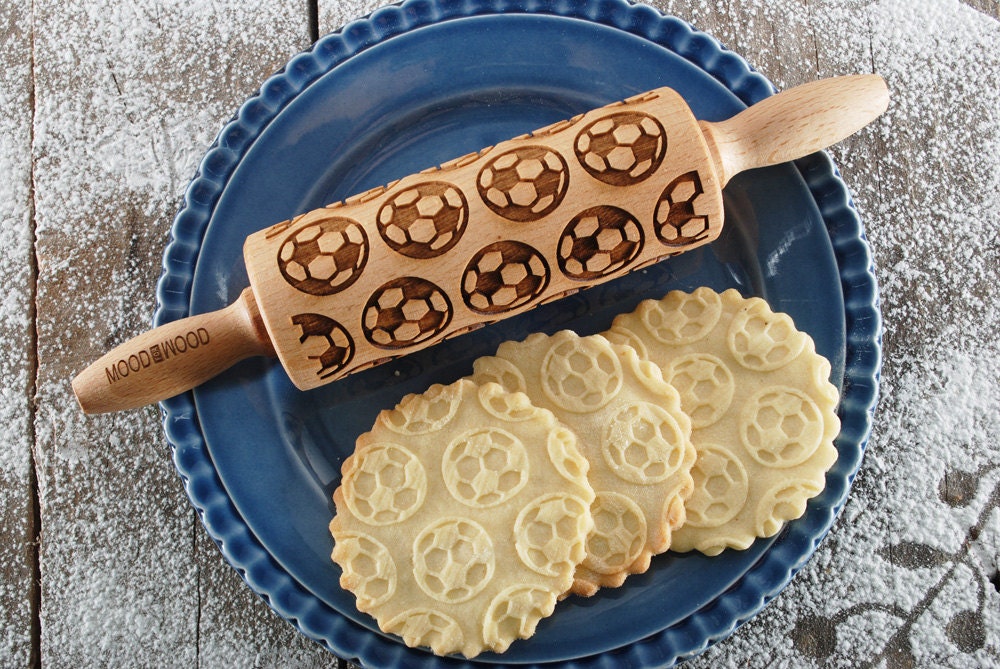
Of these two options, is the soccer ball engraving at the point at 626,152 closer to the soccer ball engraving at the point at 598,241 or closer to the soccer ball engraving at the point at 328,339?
the soccer ball engraving at the point at 598,241

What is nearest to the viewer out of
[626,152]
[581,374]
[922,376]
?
[626,152]

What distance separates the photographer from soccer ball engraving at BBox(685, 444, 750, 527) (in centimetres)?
85

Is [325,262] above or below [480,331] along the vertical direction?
above

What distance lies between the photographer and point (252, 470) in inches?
35.4

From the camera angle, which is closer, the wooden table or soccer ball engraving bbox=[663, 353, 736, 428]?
soccer ball engraving bbox=[663, 353, 736, 428]

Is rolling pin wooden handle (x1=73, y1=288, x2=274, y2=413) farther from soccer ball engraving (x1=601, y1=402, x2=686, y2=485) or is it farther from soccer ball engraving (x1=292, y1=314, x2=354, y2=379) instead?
soccer ball engraving (x1=601, y1=402, x2=686, y2=485)

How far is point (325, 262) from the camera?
2.48ft

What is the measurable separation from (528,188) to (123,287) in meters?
0.57

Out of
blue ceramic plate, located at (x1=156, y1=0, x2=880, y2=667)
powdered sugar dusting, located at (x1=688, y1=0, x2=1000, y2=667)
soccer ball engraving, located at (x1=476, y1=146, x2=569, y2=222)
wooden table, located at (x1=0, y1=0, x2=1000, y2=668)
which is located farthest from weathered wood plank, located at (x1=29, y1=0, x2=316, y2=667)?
powdered sugar dusting, located at (x1=688, y1=0, x2=1000, y2=667)

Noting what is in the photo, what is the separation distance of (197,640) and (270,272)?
1.68ft

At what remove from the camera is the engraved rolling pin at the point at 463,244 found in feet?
2.49

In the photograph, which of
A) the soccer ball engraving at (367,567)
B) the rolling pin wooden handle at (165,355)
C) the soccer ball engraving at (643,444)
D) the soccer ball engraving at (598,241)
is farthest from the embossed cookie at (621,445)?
the rolling pin wooden handle at (165,355)

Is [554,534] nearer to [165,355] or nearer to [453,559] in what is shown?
[453,559]

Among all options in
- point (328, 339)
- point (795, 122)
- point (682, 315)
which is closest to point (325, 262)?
point (328, 339)
